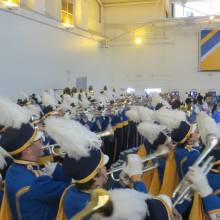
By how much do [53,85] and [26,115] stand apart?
31.9 feet

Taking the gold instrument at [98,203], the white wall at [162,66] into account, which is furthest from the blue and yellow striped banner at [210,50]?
the gold instrument at [98,203]

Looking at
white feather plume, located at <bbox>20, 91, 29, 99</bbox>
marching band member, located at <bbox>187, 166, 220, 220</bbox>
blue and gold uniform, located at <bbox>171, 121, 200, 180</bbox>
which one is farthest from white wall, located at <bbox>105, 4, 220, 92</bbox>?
marching band member, located at <bbox>187, 166, 220, 220</bbox>

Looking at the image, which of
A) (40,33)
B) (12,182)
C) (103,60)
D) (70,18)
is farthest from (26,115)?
(103,60)

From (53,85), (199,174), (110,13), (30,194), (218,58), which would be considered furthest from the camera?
(110,13)

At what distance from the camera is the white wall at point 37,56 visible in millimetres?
9883

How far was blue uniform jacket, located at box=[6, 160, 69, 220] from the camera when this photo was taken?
243cm

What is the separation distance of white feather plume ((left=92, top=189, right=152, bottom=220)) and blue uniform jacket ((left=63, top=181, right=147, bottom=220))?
1.95 feet

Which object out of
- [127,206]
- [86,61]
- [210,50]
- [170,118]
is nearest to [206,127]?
[170,118]

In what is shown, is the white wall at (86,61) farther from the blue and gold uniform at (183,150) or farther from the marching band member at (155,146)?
the blue and gold uniform at (183,150)

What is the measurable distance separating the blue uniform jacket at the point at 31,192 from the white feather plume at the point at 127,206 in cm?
106

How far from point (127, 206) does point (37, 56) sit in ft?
35.1

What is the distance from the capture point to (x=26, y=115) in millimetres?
3078

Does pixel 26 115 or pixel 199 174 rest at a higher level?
pixel 26 115

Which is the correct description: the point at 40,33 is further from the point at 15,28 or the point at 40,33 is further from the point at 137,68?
the point at 137,68
